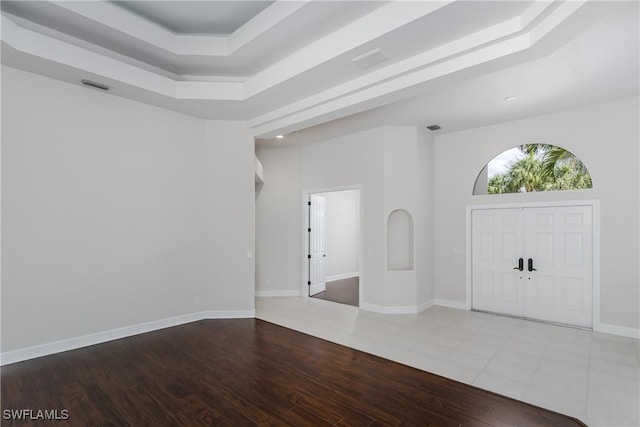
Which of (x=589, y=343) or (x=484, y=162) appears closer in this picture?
(x=589, y=343)

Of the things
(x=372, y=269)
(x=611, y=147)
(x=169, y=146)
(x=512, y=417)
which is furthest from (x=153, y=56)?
(x=611, y=147)

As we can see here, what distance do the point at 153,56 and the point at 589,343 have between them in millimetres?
6562

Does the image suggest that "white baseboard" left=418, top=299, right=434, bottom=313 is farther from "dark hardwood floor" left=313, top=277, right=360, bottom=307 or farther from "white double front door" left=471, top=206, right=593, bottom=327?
"dark hardwood floor" left=313, top=277, right=360, bottom=307

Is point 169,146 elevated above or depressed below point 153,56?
below

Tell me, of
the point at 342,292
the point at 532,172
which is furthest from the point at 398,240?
the point at 532,172

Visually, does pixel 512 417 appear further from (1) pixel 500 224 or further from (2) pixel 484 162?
(2) pixel 484 162

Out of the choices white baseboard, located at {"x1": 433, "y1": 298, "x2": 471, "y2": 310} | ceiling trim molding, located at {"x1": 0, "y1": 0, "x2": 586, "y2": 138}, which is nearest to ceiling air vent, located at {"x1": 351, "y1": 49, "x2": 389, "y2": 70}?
ceiling trim molding, located at {"x1": 0, "y1": 0, "x2": 586, "y2": 138}

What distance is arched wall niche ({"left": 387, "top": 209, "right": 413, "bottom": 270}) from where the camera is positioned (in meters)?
6.01

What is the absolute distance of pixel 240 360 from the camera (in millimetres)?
3613

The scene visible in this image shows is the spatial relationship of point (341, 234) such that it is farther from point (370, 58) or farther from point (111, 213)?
point (370, 58)

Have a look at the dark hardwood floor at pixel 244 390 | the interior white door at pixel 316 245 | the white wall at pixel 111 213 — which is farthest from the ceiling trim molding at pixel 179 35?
the interior white door at pixel 316 245

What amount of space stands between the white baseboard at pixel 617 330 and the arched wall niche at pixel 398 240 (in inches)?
111

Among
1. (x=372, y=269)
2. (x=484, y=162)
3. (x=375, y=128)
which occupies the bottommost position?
(x=372, y=269)

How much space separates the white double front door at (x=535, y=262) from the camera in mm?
4801
